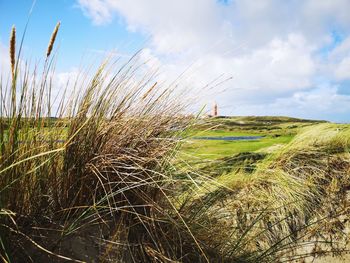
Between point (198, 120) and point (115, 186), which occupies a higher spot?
point (198, 120)

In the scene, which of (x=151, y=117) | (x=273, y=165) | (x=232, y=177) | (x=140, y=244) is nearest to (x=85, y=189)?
(x=140, y=244)

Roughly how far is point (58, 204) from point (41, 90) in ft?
2.20

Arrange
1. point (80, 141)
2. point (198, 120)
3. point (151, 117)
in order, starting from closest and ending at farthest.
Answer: point (80, 141) < point (151, 117) < point (198, 120)

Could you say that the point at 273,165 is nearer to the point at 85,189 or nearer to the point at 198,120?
the point at 198,120

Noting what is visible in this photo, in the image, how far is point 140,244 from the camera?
73.8 inches

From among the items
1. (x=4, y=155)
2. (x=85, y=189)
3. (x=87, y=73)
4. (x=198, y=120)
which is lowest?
(x=85, y=189)

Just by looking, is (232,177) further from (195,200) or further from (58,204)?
(58,204)

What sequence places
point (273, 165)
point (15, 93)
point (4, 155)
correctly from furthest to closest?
point (273, 165) < point (15, 93) < point (4, 155)

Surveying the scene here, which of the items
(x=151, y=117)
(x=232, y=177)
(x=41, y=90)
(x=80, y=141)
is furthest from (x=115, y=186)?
(x=232, y=177)

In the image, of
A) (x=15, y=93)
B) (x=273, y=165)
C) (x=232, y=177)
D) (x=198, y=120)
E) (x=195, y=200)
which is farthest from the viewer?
(x=273, y=165)

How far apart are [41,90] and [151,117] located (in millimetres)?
697

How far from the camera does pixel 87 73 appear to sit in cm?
222

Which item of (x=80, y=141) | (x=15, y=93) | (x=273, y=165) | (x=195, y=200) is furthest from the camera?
(x=273, y=165)

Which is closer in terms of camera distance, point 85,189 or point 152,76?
point 85,189
